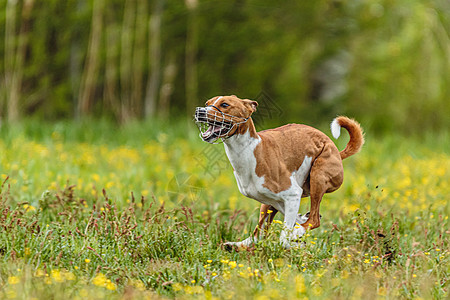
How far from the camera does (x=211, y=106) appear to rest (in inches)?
132

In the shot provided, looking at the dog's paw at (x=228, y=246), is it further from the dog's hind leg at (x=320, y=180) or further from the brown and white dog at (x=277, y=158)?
the dog's hind leg at (x=320, y=180)

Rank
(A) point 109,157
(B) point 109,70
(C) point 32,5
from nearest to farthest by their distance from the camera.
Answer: (A) point 109,157
(C) point 32,5
(B) point 109,70

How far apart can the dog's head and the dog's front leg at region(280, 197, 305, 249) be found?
0.52 m

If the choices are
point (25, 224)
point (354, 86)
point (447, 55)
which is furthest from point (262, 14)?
point (25, 224)

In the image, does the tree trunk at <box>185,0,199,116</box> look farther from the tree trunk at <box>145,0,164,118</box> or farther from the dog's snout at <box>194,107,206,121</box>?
the dog's snout at <box>194,107,206,121</box>

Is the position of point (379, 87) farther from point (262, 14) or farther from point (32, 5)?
point (32, 5)

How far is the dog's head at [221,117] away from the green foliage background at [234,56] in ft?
20.9

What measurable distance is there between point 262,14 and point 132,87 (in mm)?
2701

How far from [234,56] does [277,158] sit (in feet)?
26.1

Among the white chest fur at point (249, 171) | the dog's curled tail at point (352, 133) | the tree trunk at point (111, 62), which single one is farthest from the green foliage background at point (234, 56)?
the white chest fur at point (249, 171)

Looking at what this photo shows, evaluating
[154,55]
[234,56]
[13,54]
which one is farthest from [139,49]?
[13,54]

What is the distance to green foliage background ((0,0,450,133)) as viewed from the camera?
1032 centimetres

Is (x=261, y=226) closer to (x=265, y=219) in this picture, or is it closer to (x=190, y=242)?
(x=265, y=219)

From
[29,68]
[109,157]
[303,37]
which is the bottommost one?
[109,157]
